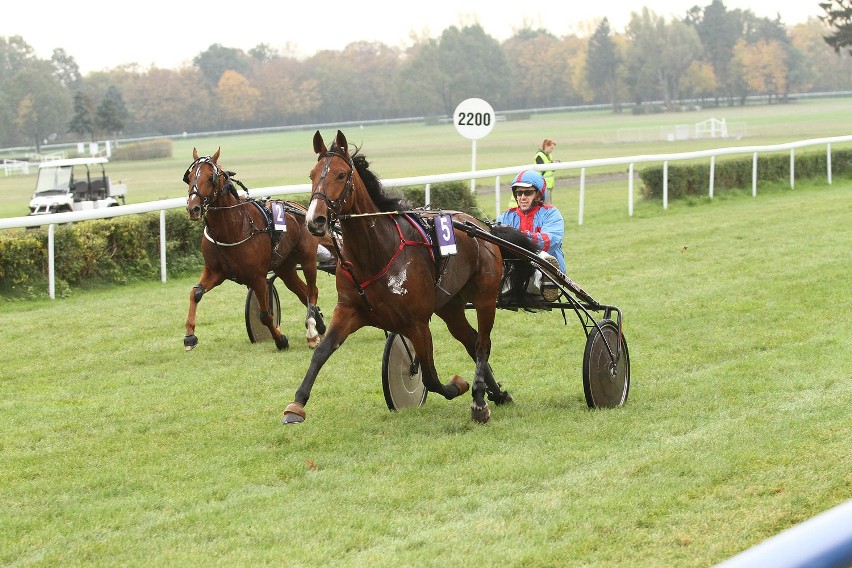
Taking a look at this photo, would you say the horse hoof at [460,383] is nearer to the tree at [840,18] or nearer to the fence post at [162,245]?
the fence post at [162,245]

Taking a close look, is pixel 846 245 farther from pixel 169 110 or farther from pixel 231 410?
pixel 169 110

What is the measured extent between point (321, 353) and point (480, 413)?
37.6 inches

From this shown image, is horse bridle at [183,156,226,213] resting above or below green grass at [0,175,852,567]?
above

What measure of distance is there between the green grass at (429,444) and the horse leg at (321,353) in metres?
0.17

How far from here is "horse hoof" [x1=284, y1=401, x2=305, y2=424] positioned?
575cm

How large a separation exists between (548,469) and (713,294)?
5.68 metres

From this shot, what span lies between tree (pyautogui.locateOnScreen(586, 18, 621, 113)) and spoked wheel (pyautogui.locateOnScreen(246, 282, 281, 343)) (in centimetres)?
8267

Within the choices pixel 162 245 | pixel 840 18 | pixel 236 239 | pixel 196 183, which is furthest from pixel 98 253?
pixel 840 18

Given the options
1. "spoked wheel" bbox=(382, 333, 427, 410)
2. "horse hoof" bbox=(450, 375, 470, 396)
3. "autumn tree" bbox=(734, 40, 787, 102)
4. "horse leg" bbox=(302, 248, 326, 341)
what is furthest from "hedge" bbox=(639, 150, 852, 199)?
"autumn tree" bbox=(734, 40, 787, 102)

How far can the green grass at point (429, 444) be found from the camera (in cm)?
421

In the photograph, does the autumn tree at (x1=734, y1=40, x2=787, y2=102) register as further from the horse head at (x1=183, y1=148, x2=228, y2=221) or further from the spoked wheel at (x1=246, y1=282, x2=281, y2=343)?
the horse head at (x1=183, y1=148, x2=228, y2=221)

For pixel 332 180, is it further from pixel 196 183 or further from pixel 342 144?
pixel 196 183

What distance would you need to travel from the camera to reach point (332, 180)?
5.53 metres

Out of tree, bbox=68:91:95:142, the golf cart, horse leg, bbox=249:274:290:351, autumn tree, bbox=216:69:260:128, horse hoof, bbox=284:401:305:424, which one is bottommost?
horse hoof, bbox=284:401:305:424
